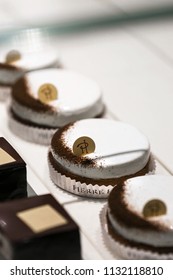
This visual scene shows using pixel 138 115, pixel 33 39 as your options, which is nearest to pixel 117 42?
pixel 33 39

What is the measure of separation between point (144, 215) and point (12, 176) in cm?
40

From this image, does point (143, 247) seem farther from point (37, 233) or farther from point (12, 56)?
point (12, 56)

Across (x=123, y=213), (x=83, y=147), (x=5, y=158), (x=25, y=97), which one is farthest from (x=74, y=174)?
(x=25, y=97)

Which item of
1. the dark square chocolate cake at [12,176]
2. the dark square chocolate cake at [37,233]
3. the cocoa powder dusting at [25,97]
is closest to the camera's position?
the dark square chocolate cake at [37,233]

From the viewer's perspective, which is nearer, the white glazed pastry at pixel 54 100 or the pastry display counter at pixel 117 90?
the pastry display counter at pixel 117 90

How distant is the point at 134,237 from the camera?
186cm

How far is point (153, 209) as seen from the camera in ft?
6.19

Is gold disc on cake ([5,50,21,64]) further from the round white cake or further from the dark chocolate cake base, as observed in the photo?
the dark chocolate cake base

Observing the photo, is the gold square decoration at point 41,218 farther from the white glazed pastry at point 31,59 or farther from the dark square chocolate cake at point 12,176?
the white glazed pastry at point 31,59

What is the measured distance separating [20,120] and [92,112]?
224mm

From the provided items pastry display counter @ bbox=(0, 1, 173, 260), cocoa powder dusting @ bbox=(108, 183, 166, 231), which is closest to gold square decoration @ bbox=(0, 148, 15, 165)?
pastry display counter @ bbox=(0, 1, 173, 260)

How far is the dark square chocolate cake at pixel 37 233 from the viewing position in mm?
1787

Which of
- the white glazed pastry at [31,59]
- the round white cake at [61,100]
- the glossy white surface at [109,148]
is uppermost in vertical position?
the white glazed pastry at [31,59]

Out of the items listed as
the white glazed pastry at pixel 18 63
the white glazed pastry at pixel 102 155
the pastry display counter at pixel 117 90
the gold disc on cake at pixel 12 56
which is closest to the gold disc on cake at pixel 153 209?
the pastry display counter at pixel 117 90
